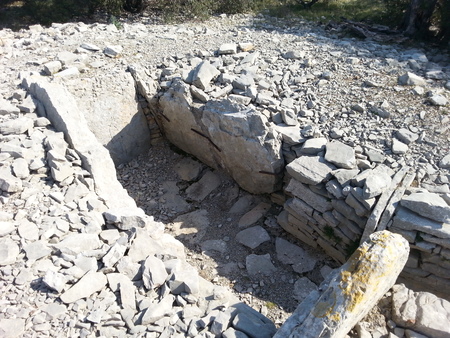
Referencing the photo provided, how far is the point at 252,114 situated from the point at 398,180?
2145 millimetres

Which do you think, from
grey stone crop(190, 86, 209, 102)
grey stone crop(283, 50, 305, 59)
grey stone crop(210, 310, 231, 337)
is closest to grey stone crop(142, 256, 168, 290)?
grey stone crop(210, 310, 231, 337)

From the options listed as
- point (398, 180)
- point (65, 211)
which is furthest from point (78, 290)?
point (398, 180)

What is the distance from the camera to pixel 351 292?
3115 mm

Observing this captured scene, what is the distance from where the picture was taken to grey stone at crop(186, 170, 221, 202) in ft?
21.5

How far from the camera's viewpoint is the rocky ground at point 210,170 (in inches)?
150

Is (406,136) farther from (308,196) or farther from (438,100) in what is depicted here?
(308,196)

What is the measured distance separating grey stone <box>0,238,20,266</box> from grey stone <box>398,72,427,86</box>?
228 inches

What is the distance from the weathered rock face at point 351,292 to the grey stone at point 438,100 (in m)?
3.13

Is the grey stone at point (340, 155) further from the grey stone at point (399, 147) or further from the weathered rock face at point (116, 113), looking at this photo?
the weathered rock face at point (116, 113)

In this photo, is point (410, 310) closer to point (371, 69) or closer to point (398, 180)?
point (398, 180)

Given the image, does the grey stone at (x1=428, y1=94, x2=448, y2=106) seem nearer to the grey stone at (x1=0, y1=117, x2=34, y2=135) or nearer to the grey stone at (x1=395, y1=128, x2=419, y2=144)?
the grey stone at (x1=395, y1=128, x2=419, y2=144)

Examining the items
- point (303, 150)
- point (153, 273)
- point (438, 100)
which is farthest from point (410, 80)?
point (153, 273)

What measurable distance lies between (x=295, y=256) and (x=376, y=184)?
1569 millimetres

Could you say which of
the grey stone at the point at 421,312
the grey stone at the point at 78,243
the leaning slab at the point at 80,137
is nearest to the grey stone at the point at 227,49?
the leaning slab at the point at 80,137
